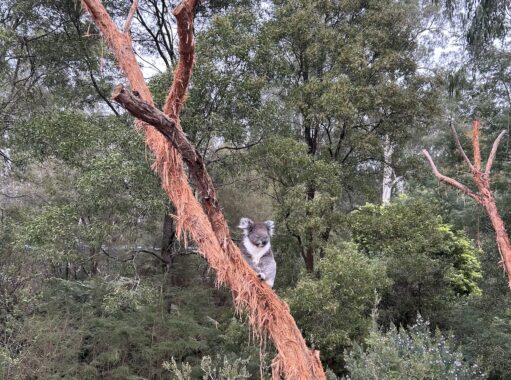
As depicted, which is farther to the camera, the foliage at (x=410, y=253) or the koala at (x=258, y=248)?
the foliage at (x=410, y=253)

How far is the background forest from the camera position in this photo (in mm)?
5422

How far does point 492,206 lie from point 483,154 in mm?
5152

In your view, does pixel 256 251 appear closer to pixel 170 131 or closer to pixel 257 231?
pixel 257 231

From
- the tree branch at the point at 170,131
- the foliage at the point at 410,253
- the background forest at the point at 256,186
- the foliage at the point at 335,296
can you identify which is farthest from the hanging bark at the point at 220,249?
the foliage at the point at 410,253

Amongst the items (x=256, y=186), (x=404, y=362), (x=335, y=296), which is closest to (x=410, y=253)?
(x=335, y=296)

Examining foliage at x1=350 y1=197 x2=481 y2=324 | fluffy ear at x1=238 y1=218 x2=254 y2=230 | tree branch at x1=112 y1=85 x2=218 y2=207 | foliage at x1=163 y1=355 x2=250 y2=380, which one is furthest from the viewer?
foliage at x1=350 y1=197 x2=481 y2=324

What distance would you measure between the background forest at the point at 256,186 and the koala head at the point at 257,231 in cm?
183

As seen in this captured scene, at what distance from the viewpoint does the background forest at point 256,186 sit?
17.8 ft

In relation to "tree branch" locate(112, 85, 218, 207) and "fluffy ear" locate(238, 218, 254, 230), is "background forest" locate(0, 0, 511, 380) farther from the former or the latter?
"tree branch" locate(112, 85, 218, 207)

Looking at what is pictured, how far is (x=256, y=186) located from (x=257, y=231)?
406cm

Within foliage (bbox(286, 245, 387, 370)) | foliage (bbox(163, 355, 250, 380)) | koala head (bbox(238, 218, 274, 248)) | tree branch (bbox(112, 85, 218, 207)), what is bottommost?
foliage (bbox(163, 355, 250, 380))

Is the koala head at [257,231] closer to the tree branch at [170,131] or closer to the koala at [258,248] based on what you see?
the koala at [258,248]

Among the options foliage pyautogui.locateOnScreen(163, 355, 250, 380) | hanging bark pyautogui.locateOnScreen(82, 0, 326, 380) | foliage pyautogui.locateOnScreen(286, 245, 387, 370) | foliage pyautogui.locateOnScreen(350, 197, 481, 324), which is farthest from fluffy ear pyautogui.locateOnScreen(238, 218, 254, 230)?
foliage pyautogui.locateOnScreen(350, 197, 481, 324)

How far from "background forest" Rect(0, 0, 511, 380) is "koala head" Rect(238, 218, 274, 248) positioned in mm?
1834
